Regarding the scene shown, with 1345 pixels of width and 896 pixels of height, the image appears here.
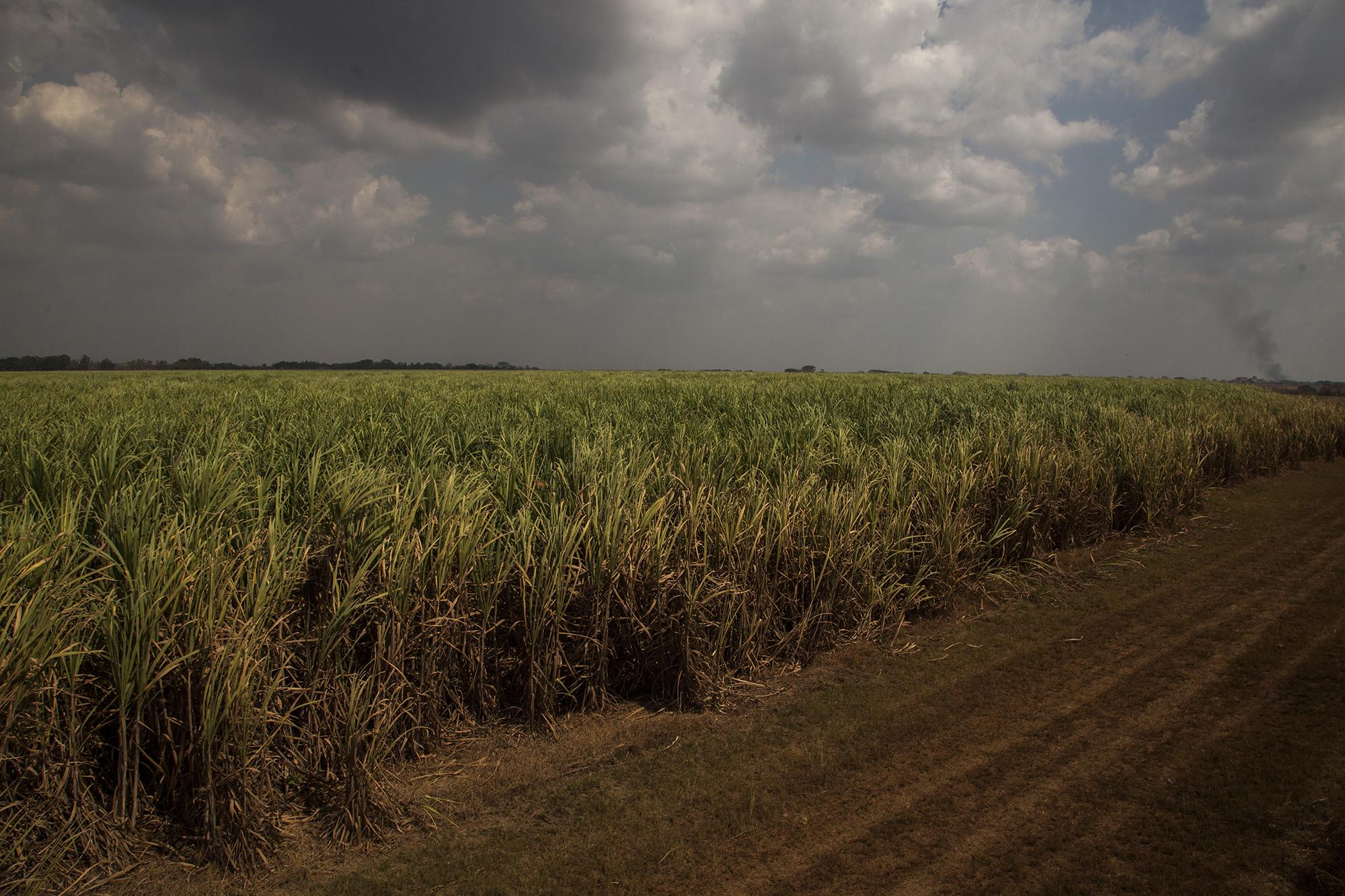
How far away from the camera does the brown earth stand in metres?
Result: 2.11

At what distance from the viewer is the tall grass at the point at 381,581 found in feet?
6.84

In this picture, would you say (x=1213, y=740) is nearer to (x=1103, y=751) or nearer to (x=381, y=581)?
(x=1103, y=751)

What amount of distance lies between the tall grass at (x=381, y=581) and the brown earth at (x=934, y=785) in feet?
0.74

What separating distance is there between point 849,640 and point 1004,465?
2719mm

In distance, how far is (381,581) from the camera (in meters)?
2.67

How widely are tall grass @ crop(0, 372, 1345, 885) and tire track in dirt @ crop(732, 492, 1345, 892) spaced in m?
0.88

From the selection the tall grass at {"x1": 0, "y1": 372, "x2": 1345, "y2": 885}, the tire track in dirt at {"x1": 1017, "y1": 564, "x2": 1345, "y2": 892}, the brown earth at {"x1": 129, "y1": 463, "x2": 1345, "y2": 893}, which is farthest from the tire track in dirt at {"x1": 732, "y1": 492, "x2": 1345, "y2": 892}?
the tall grass at {"x1": 0, "y1": 372, "x2": 1345, "y2": 885}

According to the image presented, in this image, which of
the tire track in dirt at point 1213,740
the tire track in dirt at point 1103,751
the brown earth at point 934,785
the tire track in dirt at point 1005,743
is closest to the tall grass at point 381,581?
the brown earth at point 934,785

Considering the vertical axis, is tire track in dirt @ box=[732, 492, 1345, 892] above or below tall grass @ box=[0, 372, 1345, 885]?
below

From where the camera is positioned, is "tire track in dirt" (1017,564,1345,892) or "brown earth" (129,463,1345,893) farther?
"tire track in dirt" (1017,564,1345,892)

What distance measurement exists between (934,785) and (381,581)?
221 centimetres

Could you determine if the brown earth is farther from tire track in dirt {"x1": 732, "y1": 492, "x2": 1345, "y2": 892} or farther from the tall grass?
the tall grass

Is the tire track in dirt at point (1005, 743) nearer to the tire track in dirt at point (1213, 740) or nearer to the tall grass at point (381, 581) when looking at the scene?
the tire track in dirt at point (1213, 740)

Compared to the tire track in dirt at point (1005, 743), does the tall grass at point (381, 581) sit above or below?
above
